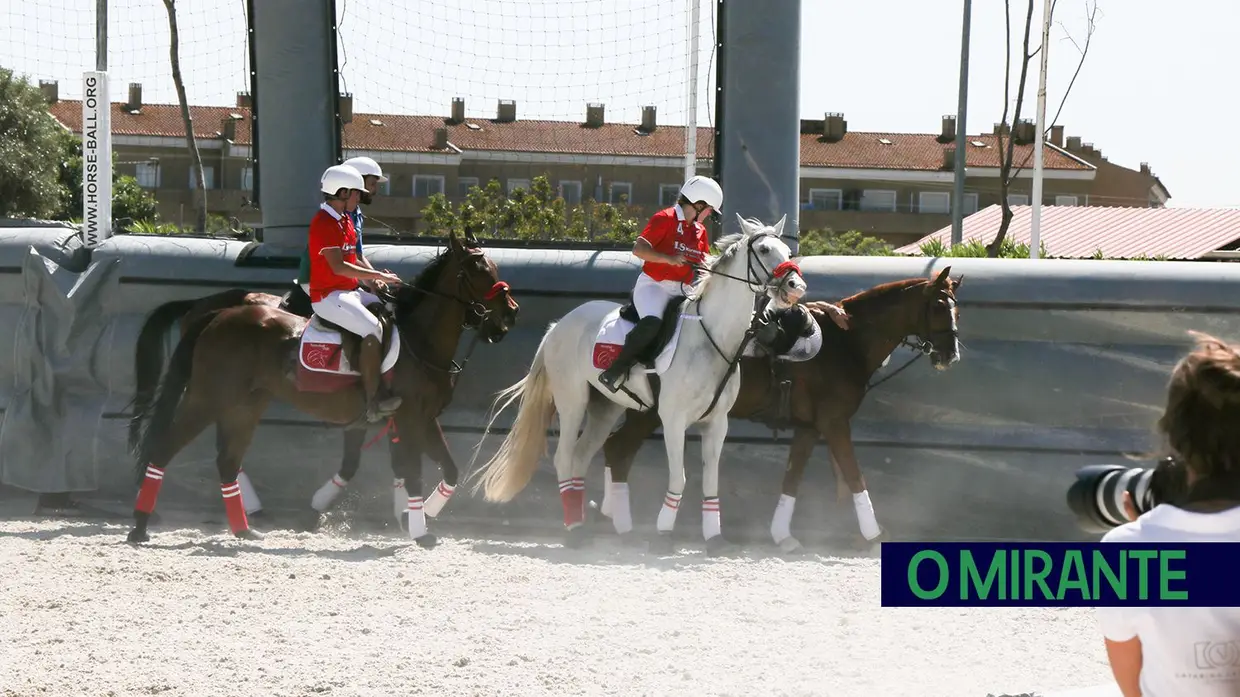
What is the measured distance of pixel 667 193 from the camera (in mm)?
11758

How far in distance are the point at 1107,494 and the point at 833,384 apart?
23.2ft

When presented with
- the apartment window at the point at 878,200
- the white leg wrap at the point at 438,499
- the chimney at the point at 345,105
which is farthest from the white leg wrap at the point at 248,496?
the apartment window at the point at 878,200

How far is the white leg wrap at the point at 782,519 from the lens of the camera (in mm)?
10109

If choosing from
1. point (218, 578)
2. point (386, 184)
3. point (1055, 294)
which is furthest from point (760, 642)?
point (386, 184)

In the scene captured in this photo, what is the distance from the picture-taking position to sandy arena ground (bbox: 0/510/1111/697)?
18.9 ft

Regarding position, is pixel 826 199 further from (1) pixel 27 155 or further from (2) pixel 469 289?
(2) pixel 469 289

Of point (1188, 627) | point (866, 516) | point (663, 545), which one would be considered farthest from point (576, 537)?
point (1188, 627)

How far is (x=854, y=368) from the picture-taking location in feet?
33.9

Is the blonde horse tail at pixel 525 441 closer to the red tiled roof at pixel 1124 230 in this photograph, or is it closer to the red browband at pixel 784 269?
the red browband at pixel 784 269

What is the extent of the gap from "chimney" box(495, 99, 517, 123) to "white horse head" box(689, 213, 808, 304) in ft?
8.28

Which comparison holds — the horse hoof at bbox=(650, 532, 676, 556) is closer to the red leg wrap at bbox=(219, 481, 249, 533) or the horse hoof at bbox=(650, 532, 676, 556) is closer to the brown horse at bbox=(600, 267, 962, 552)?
the brown horse at bbox=(600, 267, 962, 552)

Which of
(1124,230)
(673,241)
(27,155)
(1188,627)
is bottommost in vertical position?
(1188,627)

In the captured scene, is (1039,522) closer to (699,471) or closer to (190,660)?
(699,471)

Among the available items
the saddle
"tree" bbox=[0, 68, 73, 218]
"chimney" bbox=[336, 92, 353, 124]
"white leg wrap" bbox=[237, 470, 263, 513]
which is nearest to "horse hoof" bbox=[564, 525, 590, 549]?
the saddle
